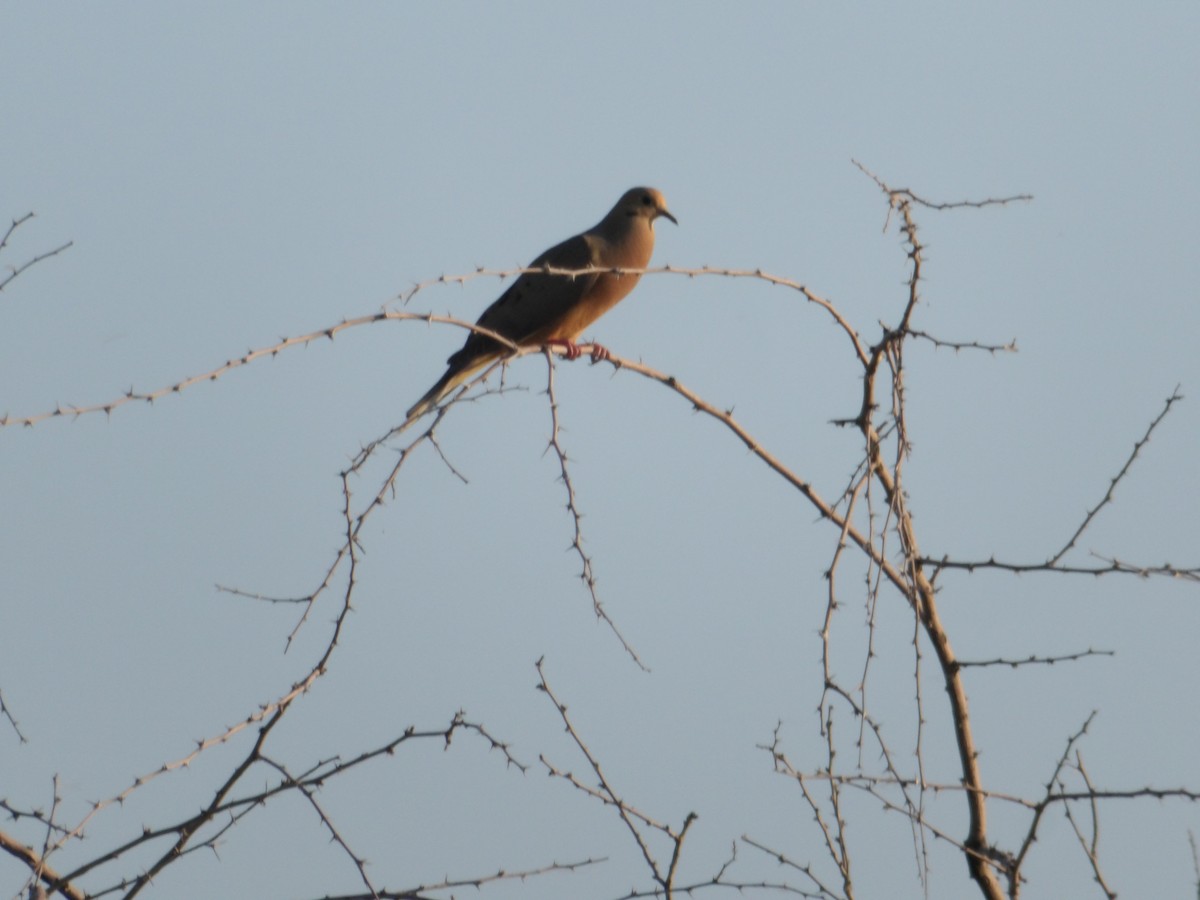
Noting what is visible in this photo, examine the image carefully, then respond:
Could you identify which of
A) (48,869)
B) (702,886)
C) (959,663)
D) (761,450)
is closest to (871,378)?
(761,450)

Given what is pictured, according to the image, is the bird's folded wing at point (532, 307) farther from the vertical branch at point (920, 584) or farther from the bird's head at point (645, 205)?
the vertical branch at point (920, 584)

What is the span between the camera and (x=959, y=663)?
3594 millimetres

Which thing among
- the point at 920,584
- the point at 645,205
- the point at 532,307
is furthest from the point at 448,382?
the point at 920,584

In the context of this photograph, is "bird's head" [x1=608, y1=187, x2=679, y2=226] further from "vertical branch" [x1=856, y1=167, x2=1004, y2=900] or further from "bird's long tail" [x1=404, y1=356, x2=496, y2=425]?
"vertical branch" [x1=856, y1=167, x2=1004, y2=900]

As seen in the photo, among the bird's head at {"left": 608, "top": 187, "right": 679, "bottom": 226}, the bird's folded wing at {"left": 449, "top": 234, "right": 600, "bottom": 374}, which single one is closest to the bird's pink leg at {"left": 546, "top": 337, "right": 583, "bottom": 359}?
the bird's folded wing at {"left": 449, "top": 234, "right": 600, "bottom": 374}

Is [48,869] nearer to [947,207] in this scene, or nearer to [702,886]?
[702,886]

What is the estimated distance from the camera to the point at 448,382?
20.6 ft

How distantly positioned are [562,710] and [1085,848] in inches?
44.6

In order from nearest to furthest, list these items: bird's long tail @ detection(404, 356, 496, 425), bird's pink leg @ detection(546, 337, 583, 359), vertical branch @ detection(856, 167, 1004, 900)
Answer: vertical branch @ detection(856, 167, 1004, 900)
bird's pink leg @ detection(546, 337, 583, 359)
bird's long tail @ detection(404, 356, 496, 425)

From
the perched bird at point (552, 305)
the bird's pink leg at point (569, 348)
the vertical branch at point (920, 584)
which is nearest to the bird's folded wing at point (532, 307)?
the perched bird at point (552, 305)

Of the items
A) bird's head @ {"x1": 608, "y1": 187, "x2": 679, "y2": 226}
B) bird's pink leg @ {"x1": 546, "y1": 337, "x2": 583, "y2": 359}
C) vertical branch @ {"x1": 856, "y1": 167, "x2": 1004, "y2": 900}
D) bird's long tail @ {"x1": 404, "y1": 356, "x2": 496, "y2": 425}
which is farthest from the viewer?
bird's head @ {"x1": 608, "y1": 187, "x2": 679, "y2": 226}

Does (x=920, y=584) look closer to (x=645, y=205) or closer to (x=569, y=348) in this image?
(x=569, y=348)

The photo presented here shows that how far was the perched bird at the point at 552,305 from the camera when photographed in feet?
20.3

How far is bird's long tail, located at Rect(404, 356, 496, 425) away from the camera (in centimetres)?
616
